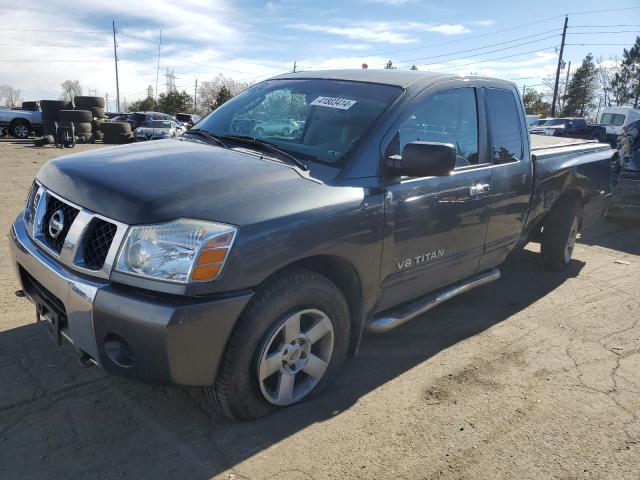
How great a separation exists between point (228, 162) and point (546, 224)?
3.74 metres

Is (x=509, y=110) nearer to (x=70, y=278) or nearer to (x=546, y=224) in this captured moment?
(x=546, y=224)

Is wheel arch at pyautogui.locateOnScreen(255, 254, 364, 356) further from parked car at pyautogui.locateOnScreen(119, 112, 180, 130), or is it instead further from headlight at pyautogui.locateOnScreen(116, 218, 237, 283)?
parked car at pyautogui.locateOnScreen(119, 112, 180, 130)

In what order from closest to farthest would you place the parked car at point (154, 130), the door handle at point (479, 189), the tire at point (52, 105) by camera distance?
the door handle at point (479, 189)
the tire at point (52, 105)
the parked car at point (154, 130)

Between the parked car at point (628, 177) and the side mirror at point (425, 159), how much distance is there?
235 inches

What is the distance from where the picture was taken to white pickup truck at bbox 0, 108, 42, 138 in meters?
23.9

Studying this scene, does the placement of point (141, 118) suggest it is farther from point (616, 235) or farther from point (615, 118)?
point (616, 235)

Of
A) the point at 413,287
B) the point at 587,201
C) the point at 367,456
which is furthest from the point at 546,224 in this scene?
the point at 367,456

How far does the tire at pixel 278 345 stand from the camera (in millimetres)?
2346

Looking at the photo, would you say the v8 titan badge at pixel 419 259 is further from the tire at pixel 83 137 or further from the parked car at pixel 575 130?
the parked car at pixel 575 130

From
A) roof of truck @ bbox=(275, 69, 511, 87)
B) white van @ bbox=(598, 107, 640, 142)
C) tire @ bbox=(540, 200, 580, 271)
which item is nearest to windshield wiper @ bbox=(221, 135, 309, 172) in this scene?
roof of truck @ bbox=(275, 69, 511, 87)

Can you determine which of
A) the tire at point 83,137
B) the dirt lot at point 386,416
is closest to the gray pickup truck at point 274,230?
the dirt lot at point 386,416

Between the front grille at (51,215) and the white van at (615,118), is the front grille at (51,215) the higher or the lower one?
the lower one

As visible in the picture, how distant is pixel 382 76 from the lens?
349 centimetres

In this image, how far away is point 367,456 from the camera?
8.12 ft
